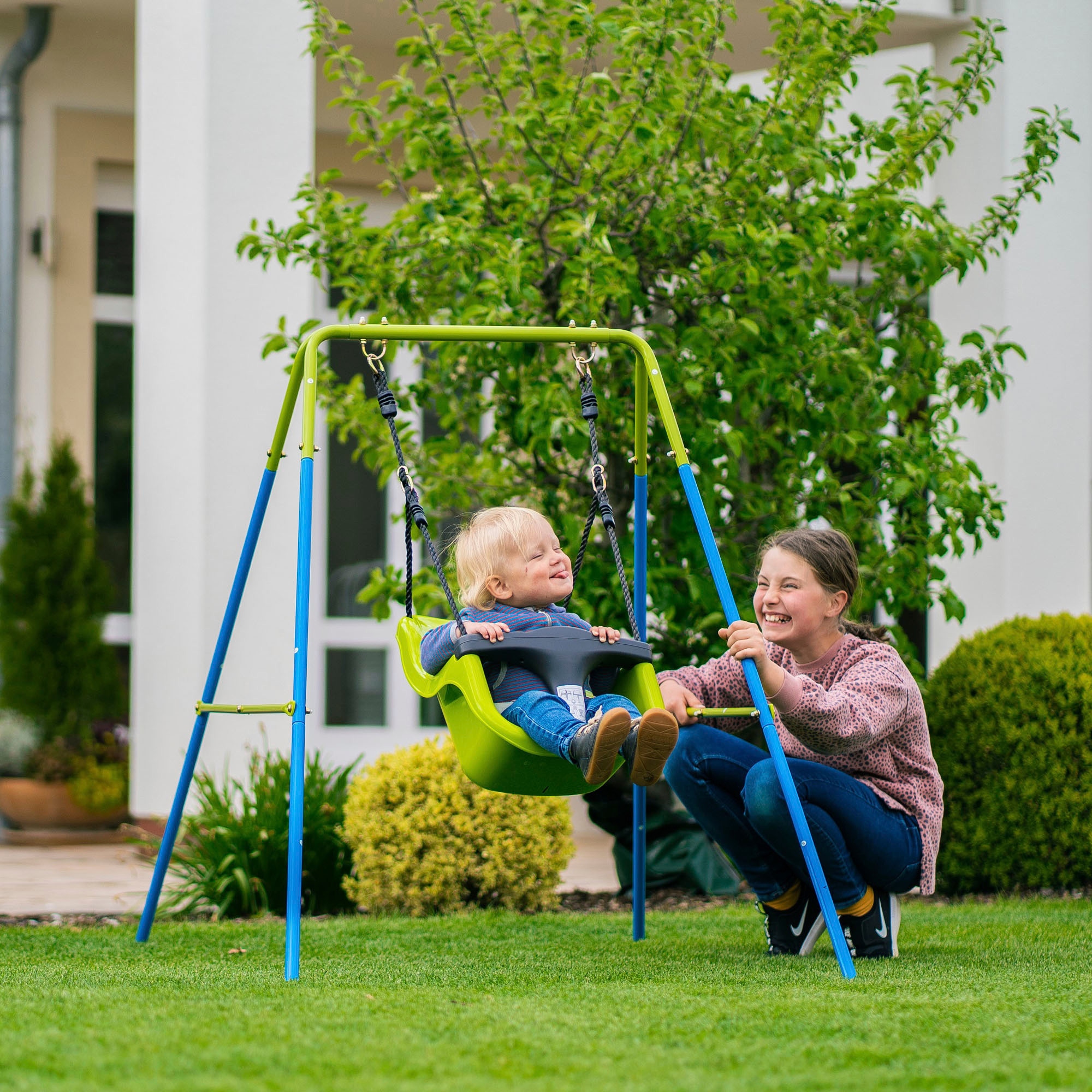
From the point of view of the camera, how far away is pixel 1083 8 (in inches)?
267

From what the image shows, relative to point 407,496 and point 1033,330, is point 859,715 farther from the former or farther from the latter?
point 1033,330

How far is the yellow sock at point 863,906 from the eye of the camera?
3471 millimetres

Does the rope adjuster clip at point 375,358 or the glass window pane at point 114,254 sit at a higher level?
the glass window pane at point 114,254

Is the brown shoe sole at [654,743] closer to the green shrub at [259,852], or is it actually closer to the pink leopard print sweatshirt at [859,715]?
the pink leopard print sweatshirt at [859,715]

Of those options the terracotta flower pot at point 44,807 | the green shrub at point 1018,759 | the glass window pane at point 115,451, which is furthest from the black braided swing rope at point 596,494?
the glass window pane at point 115,451

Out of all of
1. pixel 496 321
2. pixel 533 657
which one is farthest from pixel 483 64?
pixel 533 657

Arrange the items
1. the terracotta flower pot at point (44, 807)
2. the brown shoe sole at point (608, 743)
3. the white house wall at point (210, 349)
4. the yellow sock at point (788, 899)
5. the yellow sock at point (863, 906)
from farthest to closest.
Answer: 1. the terracotta flower pot at point (44, 807)
2. the white house wall at point (210, 349)
3. the yellow sock at point (788, 899)
4. the yellow sock at point (863, 906)
5. the brown shoe sole at point (608, 743)

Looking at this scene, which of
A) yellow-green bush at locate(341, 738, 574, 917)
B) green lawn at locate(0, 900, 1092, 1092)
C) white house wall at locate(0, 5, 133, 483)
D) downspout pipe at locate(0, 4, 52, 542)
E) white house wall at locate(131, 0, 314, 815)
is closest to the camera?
green lawn at locate(0, 900, 1092, 1092)

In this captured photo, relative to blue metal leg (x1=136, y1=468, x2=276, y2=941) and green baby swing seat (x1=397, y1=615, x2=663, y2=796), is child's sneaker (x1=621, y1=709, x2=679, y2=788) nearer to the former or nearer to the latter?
green baby swing seat (x1=397, y1=615, x2=663, y2=796)

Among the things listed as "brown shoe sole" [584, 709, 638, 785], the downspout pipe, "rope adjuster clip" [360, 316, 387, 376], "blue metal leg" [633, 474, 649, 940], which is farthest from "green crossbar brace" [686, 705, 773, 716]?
the downspout pipe

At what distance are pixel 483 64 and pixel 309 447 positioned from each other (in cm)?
198

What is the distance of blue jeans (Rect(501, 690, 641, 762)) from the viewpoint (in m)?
3.14

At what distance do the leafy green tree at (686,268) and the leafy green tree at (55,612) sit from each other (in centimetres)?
317

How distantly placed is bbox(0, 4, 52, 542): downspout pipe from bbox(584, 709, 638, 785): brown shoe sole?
17.6 feet
